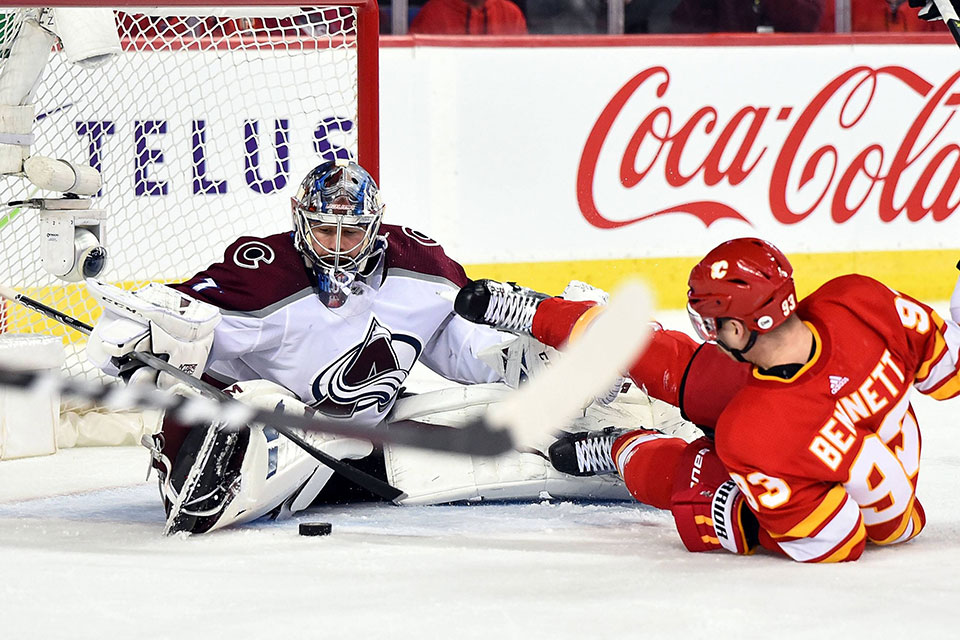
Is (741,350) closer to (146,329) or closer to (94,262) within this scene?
(146,329)

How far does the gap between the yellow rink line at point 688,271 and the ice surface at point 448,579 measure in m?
2.38

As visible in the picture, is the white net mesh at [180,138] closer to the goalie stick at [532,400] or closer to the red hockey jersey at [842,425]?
the red hockey jersey at [842,425]

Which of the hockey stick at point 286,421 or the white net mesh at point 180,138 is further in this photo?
the white net mesh at point 180,138

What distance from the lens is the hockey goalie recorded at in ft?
8.71

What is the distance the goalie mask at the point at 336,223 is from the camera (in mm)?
2777

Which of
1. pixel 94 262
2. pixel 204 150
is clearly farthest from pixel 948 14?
pixel 204 150

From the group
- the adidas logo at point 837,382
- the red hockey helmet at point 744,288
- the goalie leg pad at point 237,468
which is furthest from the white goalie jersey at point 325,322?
the adidas logo at point 837,382

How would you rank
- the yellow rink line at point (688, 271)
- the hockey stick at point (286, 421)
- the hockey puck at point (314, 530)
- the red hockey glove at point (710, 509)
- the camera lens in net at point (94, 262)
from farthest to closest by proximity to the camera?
the yellow rink line at point (688, 271)
the camera lens in net at point (94, 262)
the hockey puck at point (314, 530)
the red hockey glove at point (710, 509)
the hockey stick at point (286, 421)

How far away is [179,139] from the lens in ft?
14.5

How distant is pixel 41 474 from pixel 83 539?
727mm

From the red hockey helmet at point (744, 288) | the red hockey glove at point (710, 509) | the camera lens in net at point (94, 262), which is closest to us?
the red hockey helmet at point (744, 288)

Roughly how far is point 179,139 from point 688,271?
205 cm

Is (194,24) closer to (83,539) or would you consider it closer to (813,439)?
(83,539)

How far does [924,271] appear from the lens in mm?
5770
